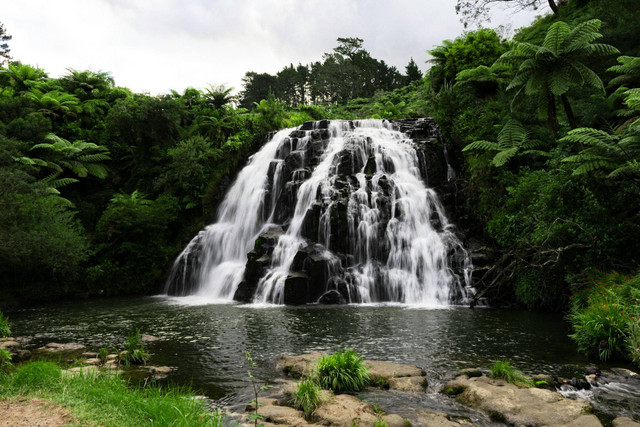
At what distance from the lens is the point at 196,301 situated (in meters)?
16.6

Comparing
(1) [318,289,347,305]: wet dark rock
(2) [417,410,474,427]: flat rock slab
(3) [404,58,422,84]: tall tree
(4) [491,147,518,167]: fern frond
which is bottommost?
(2) [417,410,474,427]: flat rock slab

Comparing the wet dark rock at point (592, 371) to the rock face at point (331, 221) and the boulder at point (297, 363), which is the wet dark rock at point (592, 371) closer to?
the boulder at point (297, 363)

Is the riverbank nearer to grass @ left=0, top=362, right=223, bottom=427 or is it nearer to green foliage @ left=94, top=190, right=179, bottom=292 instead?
grass @ left=0, top=362, right=223, bottom=427

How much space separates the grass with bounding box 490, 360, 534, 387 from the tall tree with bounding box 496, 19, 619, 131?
10579 mm

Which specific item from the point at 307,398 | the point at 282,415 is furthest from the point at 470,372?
the point at 282,415

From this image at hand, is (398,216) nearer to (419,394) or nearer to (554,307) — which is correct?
(554,307)

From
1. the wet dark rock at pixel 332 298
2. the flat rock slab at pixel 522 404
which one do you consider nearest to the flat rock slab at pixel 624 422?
the flat rock slab at pixel 522 404

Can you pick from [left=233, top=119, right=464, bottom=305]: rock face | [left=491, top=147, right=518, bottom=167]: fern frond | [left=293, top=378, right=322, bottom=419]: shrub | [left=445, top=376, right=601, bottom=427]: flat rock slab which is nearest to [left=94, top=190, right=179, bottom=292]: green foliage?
[left=233, top=119, right=464, bottom=305]: rock face

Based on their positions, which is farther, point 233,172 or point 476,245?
point 233,172

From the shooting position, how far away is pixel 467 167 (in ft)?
64.7

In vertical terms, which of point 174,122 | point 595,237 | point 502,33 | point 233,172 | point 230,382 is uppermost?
point 502,33

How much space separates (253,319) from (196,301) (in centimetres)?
532

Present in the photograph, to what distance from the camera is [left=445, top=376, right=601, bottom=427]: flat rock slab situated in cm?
514

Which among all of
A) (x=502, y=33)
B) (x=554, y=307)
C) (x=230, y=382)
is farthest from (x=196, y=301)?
(x=502, y=33)
